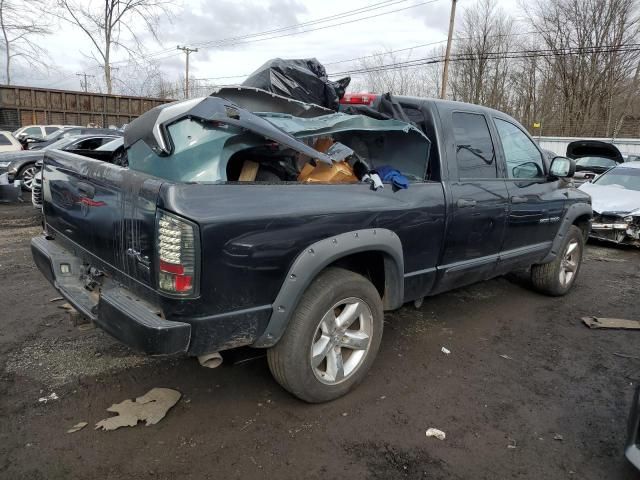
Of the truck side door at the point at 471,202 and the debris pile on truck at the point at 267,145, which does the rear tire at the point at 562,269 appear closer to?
the truck side door at the point at 471,202

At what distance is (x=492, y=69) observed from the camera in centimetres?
3884

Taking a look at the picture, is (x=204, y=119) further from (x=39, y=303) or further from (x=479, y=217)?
(x=39, y=303)

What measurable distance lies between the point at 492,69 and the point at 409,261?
40384 mm

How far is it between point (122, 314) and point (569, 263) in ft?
16.1

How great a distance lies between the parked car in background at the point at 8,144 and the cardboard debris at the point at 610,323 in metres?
13.9

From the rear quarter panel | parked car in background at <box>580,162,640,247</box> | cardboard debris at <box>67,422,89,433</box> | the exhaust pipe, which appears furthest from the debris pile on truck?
parked car in background at <box>580,162,640,247</box>

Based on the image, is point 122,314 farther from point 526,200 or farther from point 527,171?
point 527,171

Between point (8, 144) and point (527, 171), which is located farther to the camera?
point (8, 144)

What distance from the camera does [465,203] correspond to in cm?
367

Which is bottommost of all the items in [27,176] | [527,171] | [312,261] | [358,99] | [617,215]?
[27,176]

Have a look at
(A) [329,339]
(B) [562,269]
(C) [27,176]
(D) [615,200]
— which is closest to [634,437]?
(A) [329,339]

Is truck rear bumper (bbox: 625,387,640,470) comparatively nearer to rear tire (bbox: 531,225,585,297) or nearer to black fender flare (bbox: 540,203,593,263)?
black fender flare (bbox: 540,203,593,263)

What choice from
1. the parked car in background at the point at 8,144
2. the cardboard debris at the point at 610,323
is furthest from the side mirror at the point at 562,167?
the parked car in background at the point at 8,144

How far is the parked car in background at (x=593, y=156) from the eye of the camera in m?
13.5
